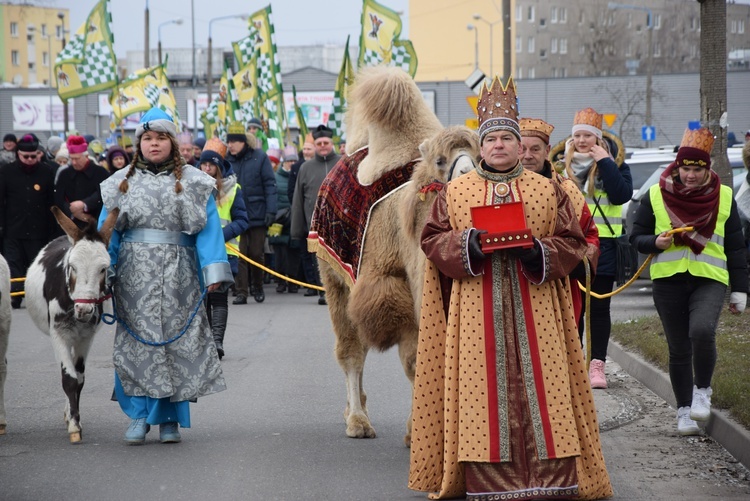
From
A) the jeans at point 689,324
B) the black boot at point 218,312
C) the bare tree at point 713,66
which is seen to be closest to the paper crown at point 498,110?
the jeans at point 689,324

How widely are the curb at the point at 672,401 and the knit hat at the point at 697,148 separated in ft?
5.19

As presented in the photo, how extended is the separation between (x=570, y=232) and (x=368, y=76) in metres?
2.48

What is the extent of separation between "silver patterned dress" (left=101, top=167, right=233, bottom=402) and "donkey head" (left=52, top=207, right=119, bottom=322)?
132mm

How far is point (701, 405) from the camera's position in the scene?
6926 mm

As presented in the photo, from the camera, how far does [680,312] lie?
7.11m

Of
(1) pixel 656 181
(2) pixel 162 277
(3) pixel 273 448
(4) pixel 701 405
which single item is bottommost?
(3) pixel 273 448

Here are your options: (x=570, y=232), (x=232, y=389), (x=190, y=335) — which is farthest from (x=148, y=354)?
(x=570, y=232)

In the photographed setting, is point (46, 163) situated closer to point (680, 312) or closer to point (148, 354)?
point (148, 354)

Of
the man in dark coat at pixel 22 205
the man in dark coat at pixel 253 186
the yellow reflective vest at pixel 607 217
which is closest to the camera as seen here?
the yellow reflective vest at pixel 607 217

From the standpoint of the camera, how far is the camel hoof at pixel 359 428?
718cm

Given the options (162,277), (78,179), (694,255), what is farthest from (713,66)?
(78,179)

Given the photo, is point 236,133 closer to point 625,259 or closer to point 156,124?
point 625,259

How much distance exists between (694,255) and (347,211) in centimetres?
221

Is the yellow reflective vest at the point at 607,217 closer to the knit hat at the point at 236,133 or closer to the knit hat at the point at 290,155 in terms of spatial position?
the knit hat at the point at 236,133
